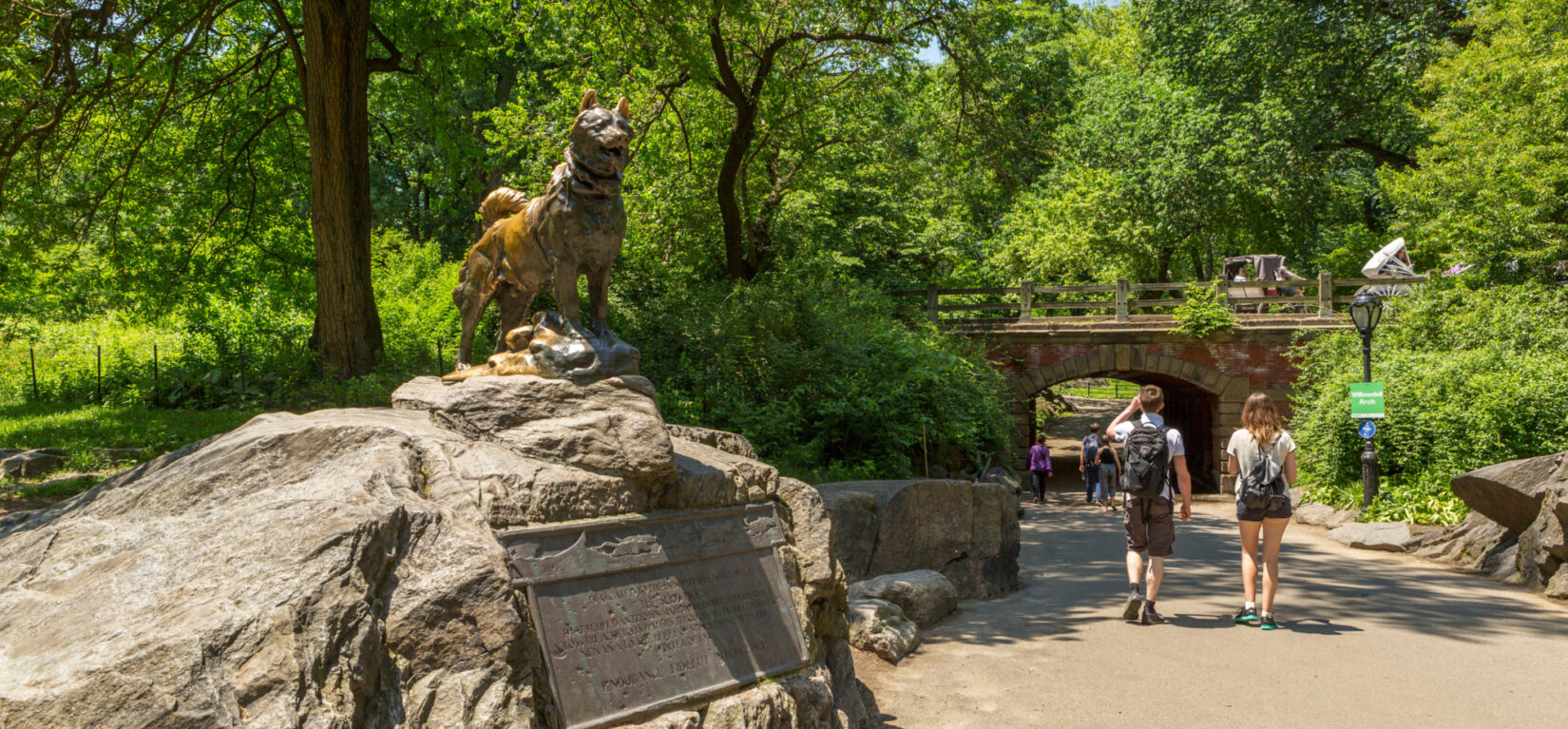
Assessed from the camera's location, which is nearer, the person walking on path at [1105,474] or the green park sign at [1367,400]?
the green park sign at [1367,400]

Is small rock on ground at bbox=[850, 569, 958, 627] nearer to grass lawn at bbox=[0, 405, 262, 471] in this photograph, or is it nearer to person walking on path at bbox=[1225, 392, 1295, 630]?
person walking on path at bbox=[1225, 392, 1295, 630]

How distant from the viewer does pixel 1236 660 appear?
611 centimetres

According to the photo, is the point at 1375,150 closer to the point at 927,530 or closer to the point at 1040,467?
the point at 1040,467

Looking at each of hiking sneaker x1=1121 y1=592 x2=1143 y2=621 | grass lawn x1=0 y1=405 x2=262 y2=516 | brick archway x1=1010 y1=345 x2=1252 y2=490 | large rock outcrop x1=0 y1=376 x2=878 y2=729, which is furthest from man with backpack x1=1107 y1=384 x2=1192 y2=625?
brick archway x1=1010 y1=345 x2=1252 y2=490

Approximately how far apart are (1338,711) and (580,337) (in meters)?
4.39

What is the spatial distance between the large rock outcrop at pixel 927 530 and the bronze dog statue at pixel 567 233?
3.32m

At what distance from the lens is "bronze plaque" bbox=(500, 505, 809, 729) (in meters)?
3.54

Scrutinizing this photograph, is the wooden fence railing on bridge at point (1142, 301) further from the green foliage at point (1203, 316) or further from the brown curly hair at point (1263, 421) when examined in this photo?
the brown curly hair at point (1263, 421)

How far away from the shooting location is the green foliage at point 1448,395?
1297 cm

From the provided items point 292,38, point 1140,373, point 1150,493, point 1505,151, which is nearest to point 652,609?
point 1150,493

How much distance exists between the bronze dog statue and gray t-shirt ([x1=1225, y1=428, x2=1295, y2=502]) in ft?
14.8

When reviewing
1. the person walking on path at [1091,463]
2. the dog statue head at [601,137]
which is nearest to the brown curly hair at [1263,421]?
the dog statue head at [601,137]

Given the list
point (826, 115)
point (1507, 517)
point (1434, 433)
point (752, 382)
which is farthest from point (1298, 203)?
point (752, 382)

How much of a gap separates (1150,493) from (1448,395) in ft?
32.8
